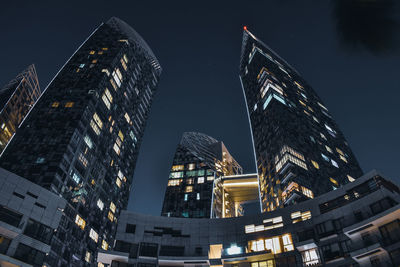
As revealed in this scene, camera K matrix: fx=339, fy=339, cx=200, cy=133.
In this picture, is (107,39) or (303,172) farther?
(107,39)

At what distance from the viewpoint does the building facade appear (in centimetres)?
4797

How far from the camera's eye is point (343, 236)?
51125mm

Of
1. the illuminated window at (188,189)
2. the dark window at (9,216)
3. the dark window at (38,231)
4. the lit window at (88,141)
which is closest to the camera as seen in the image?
the dark window at (9,216)

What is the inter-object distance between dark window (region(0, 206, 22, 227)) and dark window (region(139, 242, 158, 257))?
25965 mm

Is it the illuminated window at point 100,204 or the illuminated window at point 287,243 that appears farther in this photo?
the illuminated window at point 100,204

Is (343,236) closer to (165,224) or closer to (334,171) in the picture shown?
(165,224)

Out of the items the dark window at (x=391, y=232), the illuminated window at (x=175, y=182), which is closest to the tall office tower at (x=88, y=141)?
the illuminated window at (x=175, y=182)

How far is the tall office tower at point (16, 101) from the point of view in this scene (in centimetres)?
13475

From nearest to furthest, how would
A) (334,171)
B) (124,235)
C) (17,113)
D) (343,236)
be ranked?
(343,236)
(124,235)
(334,171)
(17,113)

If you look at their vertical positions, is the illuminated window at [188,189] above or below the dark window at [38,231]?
above

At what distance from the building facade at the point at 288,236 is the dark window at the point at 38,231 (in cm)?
1923

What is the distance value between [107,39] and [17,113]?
5089 centimetres

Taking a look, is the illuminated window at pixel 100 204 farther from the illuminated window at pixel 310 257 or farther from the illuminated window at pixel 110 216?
the illuminated window at pixel 310 257

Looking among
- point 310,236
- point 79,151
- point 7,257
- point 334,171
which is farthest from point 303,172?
point 7,257
